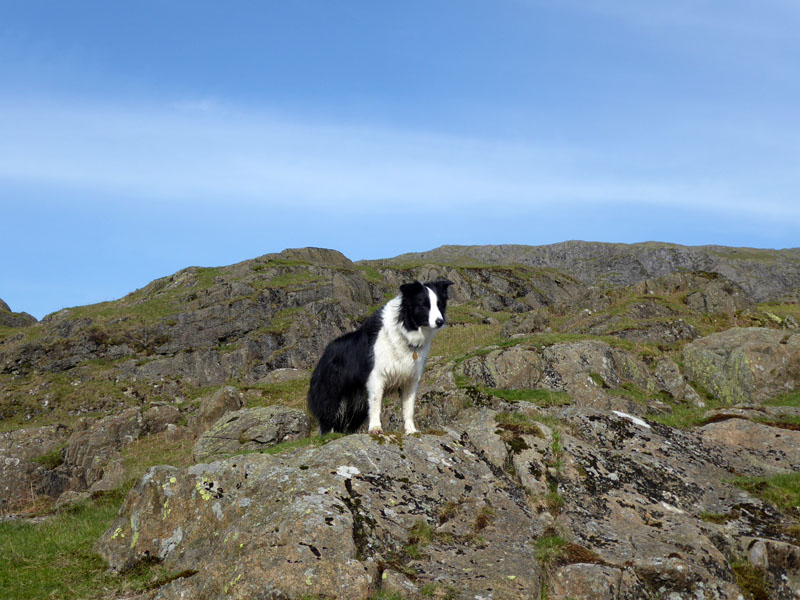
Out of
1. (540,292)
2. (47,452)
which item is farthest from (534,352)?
(540,292)

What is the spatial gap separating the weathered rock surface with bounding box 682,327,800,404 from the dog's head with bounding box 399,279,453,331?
735 inches

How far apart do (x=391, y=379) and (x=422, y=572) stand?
4.79 m

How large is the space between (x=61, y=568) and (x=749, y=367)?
2602 centimetres

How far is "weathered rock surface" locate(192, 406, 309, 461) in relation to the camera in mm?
21938

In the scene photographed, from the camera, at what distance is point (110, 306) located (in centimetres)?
9106

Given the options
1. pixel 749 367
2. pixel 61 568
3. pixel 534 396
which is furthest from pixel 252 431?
pixel 749 367

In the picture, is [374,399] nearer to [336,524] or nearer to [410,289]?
[410,289]

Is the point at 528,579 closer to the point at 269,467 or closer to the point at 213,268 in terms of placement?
the point at 269,467

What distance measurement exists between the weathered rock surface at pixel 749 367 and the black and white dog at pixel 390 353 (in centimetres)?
1847

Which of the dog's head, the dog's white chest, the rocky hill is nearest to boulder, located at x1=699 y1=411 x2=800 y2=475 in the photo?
the rocky hill

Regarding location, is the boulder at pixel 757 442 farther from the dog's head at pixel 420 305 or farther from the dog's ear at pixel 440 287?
the dog's head at pixel 420 305

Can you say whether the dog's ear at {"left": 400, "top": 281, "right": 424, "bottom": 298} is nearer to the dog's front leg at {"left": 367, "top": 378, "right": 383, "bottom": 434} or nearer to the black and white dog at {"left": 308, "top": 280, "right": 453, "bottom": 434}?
the black and white dog at {"left": 308, "top": 280, "right": 453, "bottom": 434}

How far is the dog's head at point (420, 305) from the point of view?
440 inches

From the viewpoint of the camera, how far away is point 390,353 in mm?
11539
